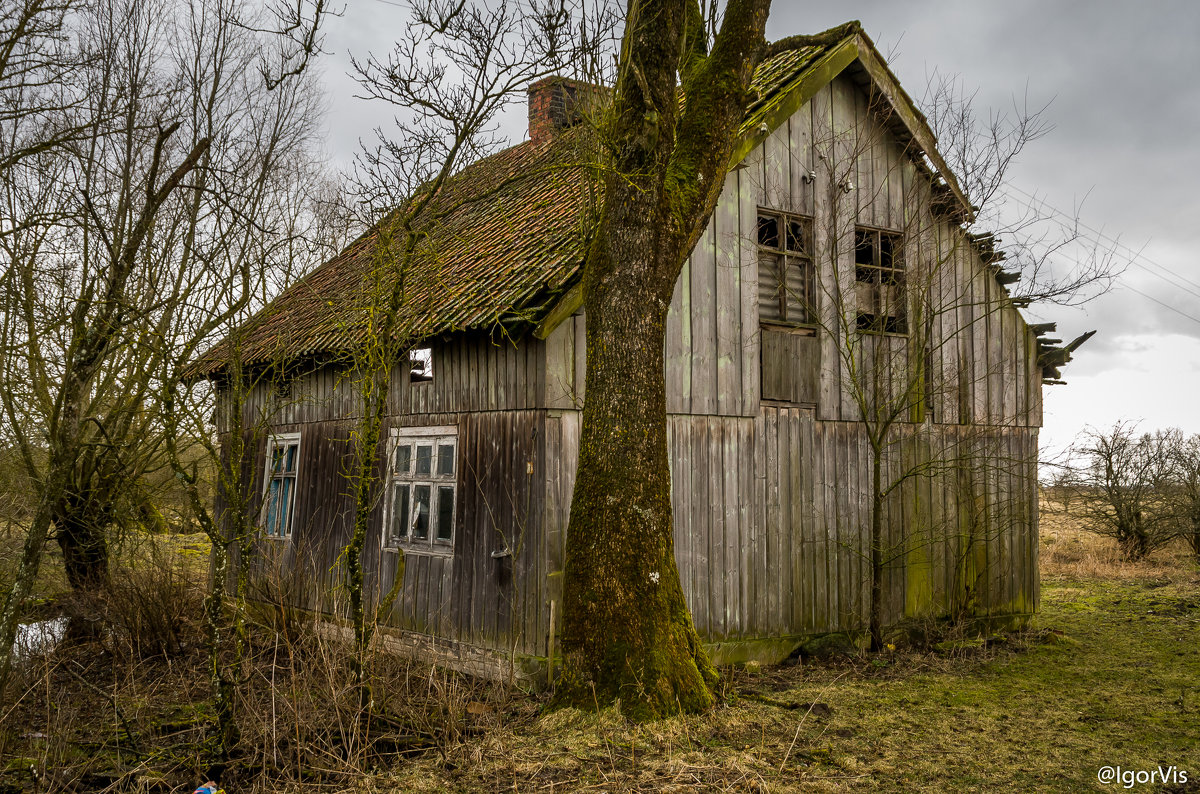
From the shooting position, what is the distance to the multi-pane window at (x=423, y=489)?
9172 mm

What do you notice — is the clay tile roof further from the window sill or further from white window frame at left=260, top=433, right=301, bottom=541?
the window sill

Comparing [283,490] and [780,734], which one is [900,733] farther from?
[283,490]

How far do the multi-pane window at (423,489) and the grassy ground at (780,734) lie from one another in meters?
1.97

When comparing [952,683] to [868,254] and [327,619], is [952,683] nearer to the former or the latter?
[868,254]

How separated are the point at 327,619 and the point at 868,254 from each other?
818 cm

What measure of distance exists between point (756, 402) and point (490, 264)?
322 centimetres

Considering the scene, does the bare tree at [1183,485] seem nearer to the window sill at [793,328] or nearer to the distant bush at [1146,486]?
the distant bush at [1146,486]

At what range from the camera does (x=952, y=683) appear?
851 cm

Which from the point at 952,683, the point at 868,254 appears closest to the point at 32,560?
the point at 952,683

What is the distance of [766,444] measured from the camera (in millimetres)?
9375

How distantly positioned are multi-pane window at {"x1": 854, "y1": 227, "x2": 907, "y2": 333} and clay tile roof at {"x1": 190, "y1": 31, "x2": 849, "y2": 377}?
87.9 inches

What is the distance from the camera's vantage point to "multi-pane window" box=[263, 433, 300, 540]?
12051 mm

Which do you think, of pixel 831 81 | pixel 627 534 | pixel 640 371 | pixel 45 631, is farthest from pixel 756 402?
pixel 45 631

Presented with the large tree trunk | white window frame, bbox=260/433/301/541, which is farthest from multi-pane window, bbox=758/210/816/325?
white window frame, bbox=260/433/301/541
